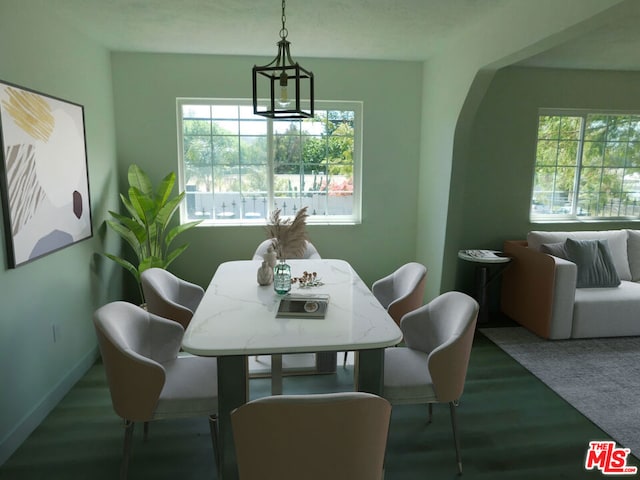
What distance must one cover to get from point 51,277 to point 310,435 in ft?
7.33

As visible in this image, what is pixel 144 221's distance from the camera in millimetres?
3852

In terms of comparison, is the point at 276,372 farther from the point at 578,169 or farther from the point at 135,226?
the point at 578,169

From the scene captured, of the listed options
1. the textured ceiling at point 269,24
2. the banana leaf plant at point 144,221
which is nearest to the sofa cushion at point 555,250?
the textured ceiling at point 269,24

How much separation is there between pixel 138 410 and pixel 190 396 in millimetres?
223

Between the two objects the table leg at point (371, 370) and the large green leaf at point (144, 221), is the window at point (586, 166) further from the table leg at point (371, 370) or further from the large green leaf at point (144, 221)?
the large green leaf at point (144, 221)

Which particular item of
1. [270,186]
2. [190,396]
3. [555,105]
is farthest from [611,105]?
[190,396]

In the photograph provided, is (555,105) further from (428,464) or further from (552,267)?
(428,464)

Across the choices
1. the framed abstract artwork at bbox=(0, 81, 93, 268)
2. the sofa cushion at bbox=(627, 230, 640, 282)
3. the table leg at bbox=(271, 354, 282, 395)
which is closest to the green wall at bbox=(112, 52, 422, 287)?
the framed abstract artwork at bbox=(0, 81, 93, 268)

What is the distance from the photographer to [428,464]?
230 centimetres

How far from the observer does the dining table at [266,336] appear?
1.80m

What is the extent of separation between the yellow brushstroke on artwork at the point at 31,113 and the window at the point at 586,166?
4.38 metres

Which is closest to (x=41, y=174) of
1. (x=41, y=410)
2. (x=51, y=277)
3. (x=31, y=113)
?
Answer: (x=31, y=113)

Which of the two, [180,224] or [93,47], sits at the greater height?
[93,47]

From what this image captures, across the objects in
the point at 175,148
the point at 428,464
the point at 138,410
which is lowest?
the point at 428,464
